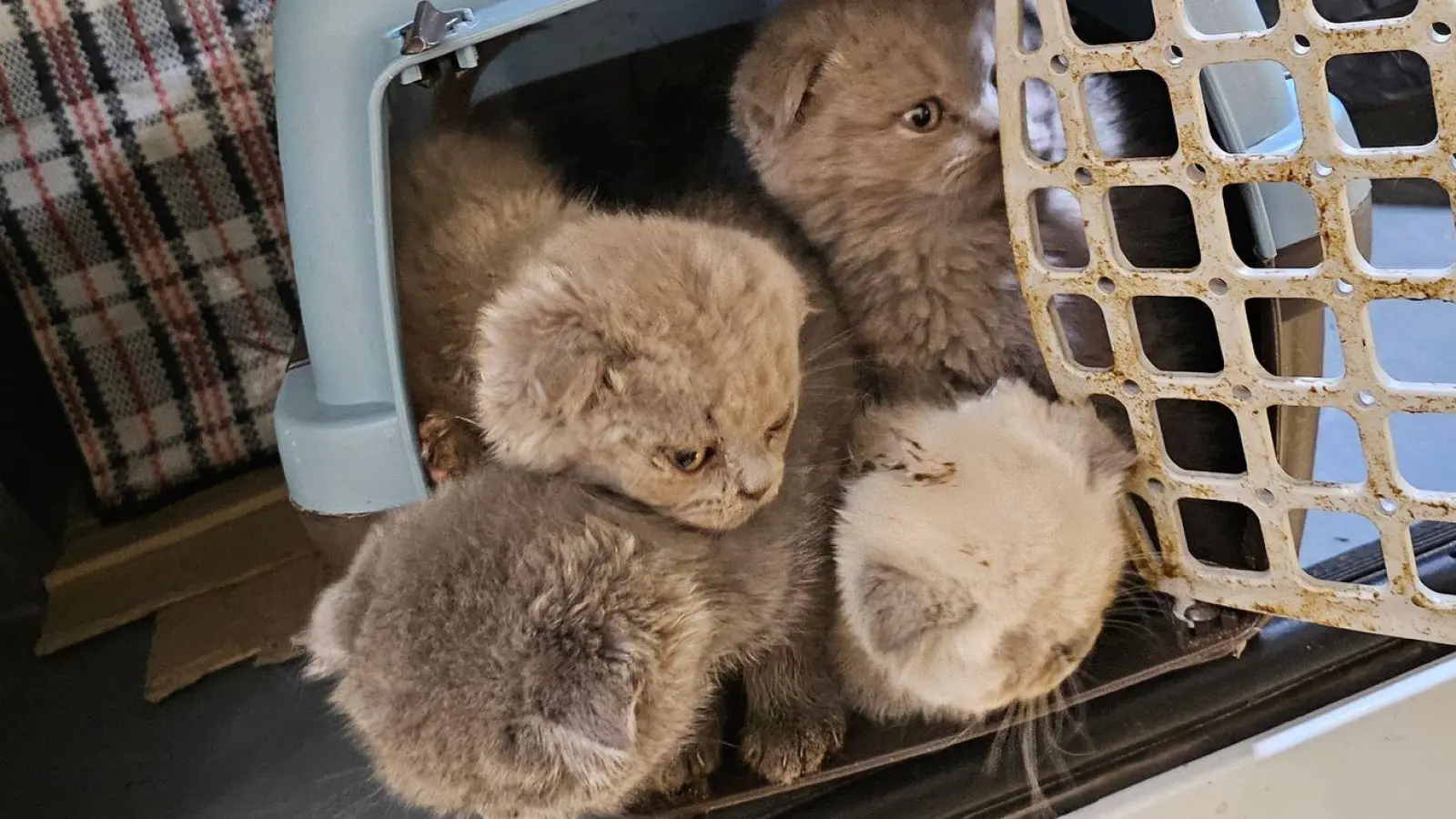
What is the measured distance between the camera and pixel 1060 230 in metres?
0.77

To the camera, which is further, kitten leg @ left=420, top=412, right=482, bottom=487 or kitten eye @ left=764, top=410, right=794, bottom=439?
kitten leg @ left=420, top=412, right=482, bottom=487

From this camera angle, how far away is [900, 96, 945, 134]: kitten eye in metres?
0.72

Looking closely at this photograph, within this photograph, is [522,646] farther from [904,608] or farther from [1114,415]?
[1114,415]

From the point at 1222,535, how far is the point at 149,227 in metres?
1.03

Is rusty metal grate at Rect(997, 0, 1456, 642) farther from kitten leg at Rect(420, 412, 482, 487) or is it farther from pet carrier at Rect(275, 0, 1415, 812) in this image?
kitten leg at Rect(420, 412, 482, 487)

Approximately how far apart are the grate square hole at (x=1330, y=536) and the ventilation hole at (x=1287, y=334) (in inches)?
7.3

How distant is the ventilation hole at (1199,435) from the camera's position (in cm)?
77

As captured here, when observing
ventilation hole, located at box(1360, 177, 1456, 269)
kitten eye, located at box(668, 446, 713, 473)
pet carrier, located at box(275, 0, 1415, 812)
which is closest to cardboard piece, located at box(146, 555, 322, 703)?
pet carrier, located at box(275, 0, 1415, 812)

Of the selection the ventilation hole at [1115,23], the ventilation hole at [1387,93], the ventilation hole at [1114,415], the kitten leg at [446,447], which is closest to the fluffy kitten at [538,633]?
the kitten leg at [446,447]

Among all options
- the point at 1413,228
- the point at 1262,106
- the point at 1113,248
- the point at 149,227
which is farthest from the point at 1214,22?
the point at 149,227

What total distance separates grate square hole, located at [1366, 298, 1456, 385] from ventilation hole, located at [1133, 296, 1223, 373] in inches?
10.7

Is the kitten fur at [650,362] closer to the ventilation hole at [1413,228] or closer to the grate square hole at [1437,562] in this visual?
the grate square hole at [1437,562]

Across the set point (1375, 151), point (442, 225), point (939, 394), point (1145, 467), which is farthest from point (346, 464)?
point (1375, 151)

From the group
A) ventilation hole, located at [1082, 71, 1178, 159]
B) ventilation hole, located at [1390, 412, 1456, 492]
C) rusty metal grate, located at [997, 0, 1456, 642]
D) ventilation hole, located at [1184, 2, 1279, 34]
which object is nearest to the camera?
rusty metal grate, located at [997, 0, 1456, 642]
